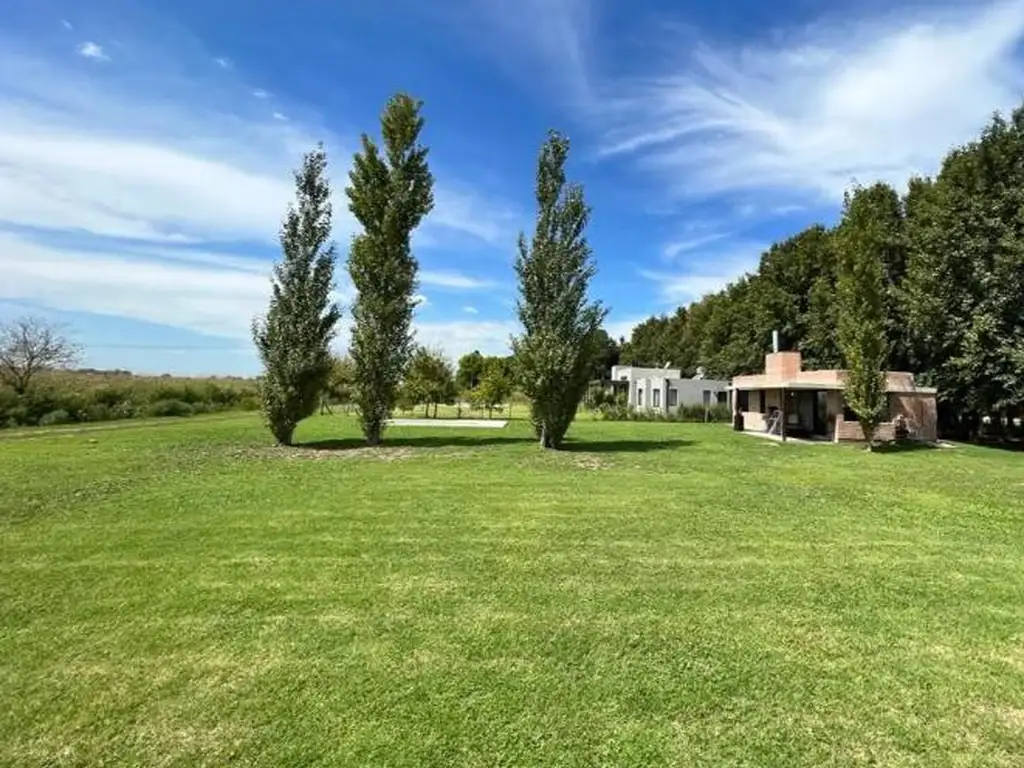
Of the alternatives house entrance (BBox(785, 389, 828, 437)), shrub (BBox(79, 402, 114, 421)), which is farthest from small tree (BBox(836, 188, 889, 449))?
shrub (BBox(79, 402, 114, 421))

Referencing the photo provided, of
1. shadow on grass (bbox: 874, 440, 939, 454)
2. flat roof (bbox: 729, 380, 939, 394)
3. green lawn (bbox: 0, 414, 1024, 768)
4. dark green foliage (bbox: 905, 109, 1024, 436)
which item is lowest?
green lawn (bbox: 0, 414, 1024, 768)

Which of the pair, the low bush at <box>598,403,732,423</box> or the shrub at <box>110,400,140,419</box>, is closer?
the shrub at <box>110,400,140,419</box>

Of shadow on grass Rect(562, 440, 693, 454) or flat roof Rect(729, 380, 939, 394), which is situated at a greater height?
flat roof Rect(729, 380, 939, 394)

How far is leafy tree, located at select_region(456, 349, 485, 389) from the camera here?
170 ft

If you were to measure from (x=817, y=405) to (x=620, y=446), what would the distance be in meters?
11.9

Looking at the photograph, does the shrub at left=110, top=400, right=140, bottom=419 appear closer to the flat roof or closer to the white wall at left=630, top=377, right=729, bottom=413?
the white wall at left=630, top=377, right=729, bottom=413

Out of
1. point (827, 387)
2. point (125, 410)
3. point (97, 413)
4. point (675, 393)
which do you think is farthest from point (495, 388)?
point (97, 413)

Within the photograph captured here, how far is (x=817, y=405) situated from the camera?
25062mm

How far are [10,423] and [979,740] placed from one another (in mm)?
32061

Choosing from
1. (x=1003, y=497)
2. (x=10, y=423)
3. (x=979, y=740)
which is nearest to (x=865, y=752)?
(x=979, y=740)

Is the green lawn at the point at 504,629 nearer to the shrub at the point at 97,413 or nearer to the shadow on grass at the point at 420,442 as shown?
the shadow on grass at the point at 420,442

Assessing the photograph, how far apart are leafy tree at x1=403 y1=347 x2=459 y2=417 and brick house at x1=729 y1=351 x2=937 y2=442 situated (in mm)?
15727

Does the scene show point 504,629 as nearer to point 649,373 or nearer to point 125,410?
point 125,410

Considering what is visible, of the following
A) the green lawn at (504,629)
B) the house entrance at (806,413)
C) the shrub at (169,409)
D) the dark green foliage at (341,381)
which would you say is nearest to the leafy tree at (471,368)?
the dark green foliage at (341,381)
